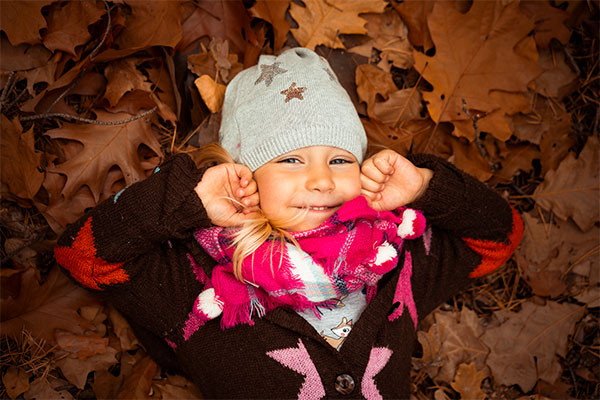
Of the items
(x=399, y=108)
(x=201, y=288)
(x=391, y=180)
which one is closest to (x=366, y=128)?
(x=399, y=108)

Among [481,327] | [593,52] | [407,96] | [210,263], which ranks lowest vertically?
[481,327]

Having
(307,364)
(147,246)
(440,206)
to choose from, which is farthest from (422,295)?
(147,246)

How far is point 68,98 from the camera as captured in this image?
2508mm

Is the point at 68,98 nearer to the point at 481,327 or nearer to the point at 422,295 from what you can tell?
the point at 422,295

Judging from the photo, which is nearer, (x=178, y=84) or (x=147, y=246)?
(x=147, y=246)

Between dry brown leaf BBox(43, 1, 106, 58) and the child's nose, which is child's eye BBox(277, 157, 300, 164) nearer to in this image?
the child's nose

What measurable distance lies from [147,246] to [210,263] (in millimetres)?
305

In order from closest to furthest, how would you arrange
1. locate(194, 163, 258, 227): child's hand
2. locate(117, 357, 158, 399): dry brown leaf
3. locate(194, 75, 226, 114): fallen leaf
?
1. locate(194, 163, 258, 227): child's hand
2. locate(117, 357, 158, 399): dry brown leaf
3. locate(194, 75, 226, 114): fallen leaf

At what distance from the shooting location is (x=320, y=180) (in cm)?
200

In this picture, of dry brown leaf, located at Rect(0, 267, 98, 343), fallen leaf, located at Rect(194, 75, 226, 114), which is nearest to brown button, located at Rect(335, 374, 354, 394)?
dry brown leaf, located at Rect(0, 267, 98, 343)

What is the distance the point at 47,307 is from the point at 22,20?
1433 mm

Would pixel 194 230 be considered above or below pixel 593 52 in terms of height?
below

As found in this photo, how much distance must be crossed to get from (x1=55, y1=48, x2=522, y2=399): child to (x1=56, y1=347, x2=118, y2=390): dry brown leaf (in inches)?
10.8

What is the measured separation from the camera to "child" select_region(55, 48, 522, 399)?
6.64 feet
